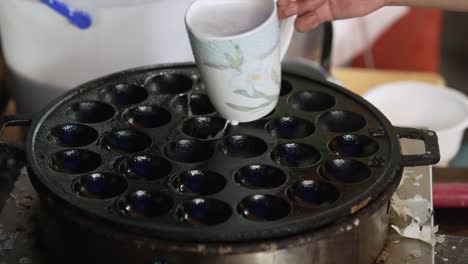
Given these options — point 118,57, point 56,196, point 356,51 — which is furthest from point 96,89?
point 356,51

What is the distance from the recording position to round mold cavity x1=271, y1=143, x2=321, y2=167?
0.85m

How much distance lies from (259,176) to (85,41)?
1.22 feet

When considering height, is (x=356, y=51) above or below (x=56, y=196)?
below

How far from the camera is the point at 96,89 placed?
0.95m

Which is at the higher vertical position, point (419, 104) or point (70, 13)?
point (70, 13)

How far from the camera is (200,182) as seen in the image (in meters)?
0.81

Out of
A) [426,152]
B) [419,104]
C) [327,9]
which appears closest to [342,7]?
[327,9]

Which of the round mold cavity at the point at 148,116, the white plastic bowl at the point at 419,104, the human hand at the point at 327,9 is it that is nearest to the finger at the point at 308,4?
the human hand at the point at 327,9

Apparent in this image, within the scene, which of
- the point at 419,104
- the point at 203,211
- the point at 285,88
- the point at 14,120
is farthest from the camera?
the point at 419,104

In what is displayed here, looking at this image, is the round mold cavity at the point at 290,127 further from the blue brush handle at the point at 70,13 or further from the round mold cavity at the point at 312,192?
the blue brush handle at the point at 70,13

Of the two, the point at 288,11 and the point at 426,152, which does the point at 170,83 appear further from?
the point at 426,152

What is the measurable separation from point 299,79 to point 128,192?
0.31 meters

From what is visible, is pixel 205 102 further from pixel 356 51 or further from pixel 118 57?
pixel 356 51

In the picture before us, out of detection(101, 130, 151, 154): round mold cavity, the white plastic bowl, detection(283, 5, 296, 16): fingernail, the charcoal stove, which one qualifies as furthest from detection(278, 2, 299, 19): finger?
the white plastic bowl
